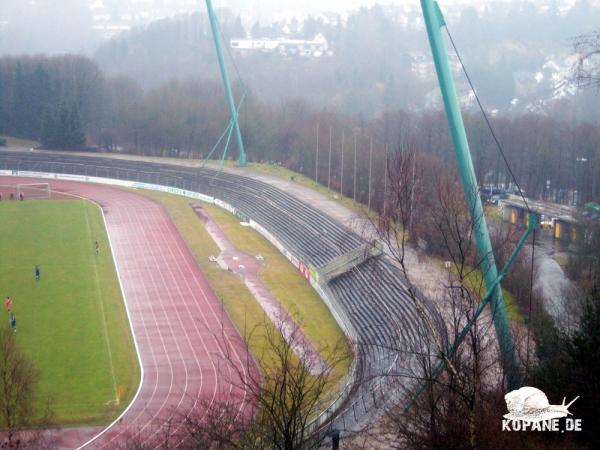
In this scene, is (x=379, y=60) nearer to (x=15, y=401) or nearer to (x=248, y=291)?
(x=248, y=291)

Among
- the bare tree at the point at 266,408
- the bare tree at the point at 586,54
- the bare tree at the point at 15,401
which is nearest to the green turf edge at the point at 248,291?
the bare tree at the point at 266,408

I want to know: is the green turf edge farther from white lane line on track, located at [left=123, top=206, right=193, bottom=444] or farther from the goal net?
the goal net

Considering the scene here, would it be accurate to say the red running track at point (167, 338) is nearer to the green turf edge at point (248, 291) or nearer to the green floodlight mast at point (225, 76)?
the green turf edge at point (248, 291)

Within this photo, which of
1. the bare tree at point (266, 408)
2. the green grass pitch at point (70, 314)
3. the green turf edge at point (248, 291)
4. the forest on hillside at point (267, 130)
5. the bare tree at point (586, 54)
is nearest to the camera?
the bare tree at point (266, 408)

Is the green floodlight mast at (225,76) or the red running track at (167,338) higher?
the green floodlight mast at (225,76)

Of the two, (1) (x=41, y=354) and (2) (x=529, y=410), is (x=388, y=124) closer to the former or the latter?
(1) (x=41, y=354)

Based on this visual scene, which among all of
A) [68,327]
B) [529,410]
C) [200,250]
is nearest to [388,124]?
[200,250]
